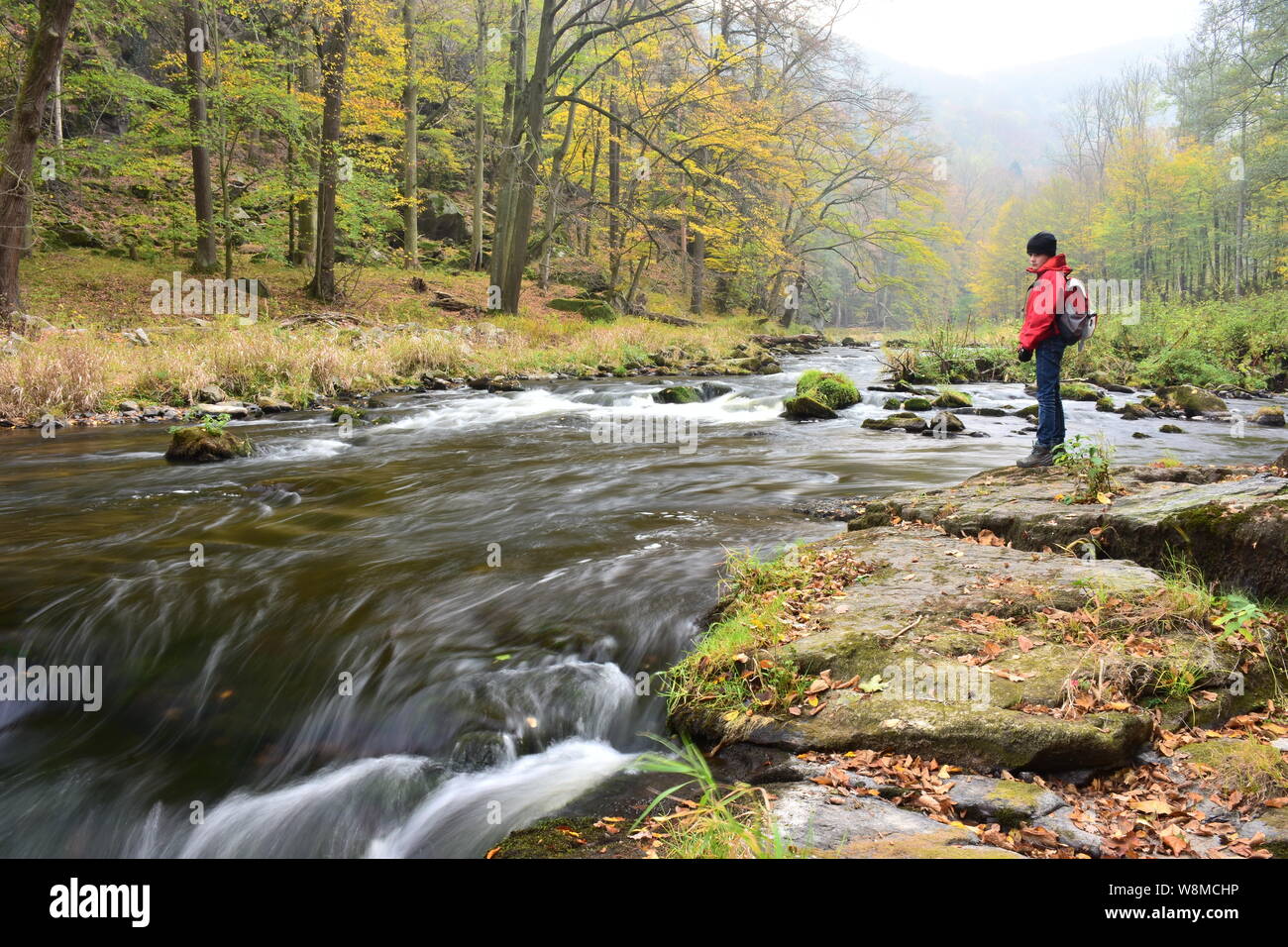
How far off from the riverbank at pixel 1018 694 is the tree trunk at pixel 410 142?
22.0 m

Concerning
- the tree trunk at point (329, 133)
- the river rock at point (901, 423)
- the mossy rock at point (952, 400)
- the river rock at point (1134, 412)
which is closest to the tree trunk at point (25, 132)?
the tree trunk at point (329, 133)

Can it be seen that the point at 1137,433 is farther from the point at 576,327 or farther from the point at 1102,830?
the point at 576,327

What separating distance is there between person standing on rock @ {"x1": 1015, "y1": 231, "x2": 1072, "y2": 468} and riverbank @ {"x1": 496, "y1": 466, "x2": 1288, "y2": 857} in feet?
7.17

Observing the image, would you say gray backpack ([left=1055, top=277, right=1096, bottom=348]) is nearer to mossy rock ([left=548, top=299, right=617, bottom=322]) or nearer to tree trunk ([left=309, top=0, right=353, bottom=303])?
tree trunk ([left=309, top=0, right=353, bottom=303])

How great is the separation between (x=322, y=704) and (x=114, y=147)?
62.1 feet

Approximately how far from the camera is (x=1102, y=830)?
2.34 m

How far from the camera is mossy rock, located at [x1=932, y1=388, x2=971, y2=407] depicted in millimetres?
13570

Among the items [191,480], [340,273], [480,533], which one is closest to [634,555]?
[480,533]

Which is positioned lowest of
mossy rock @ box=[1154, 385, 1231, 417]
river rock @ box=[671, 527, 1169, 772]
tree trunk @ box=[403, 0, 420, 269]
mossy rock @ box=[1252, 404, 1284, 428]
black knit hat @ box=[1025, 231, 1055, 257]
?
river rock @ box=[671, 527, 1169, 772]

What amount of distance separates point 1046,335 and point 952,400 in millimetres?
7536

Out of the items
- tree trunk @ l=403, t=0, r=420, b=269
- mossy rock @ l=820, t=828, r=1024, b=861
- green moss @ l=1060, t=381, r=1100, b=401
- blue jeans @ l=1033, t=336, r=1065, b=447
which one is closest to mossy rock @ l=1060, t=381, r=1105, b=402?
green moss @ l=1060, t=381, r=1100, b=401

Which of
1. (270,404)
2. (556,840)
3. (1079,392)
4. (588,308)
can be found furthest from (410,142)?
(556,840)

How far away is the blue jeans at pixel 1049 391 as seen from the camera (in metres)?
6.54

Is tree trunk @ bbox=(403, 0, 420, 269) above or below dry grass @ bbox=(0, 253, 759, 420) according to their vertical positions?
above
